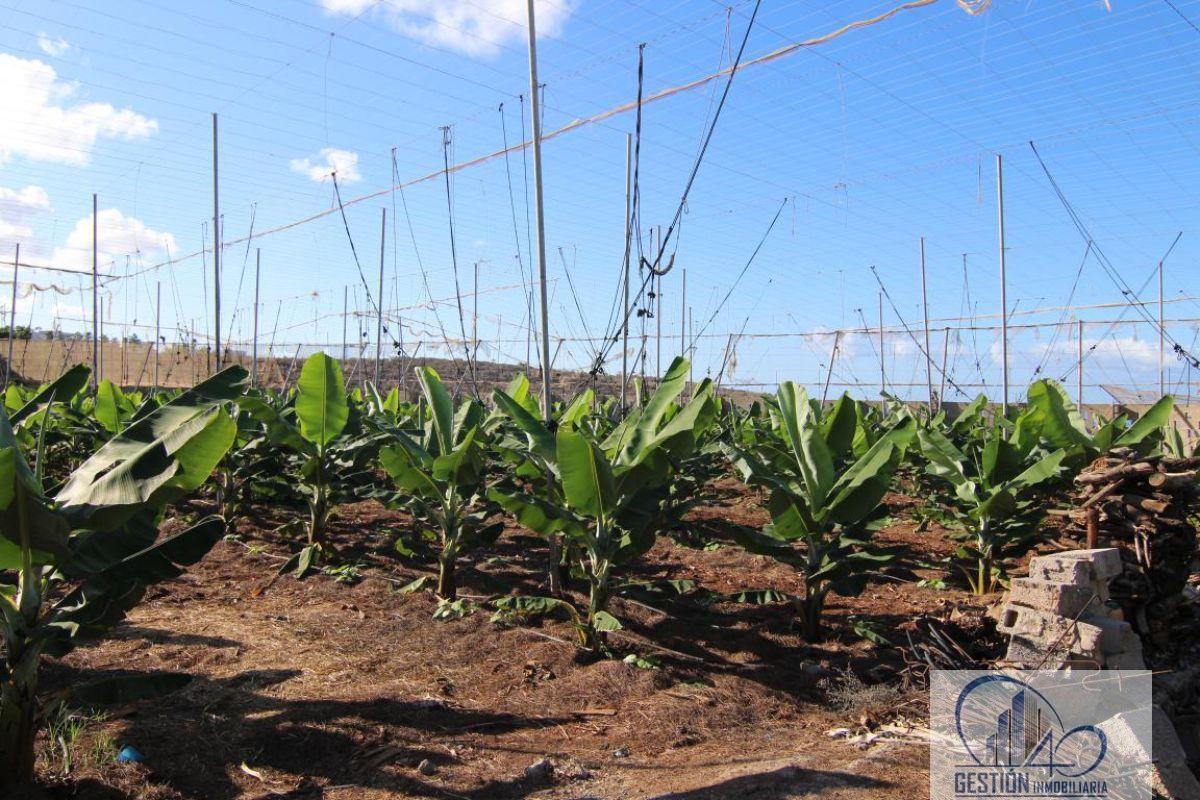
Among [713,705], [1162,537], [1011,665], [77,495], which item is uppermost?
[77,495]

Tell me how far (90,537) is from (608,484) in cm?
255

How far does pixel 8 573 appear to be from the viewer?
6625 millimetres

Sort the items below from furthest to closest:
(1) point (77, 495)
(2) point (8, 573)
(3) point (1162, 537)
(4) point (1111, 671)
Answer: (2) point (8, 573) → (3) point (1162, 537) → (4) point (1111, 671) → (1) point (77, 495)

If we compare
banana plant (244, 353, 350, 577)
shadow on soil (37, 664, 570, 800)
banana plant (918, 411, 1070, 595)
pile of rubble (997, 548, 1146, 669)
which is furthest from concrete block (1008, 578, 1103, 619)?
banana plant (244, 353, 350, 577)

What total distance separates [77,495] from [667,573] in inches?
206

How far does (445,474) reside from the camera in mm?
5555

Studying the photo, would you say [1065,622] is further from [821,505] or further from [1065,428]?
[1065,428]

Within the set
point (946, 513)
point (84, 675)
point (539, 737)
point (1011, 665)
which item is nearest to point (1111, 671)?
point (1011, 665)

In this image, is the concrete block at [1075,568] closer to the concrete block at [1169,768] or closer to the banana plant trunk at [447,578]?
the concrete block at [1169,768]

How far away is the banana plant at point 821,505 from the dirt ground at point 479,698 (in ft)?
1.61

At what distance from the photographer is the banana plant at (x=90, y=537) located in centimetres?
288

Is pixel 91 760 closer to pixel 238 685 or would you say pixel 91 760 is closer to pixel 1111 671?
pixel 238 685

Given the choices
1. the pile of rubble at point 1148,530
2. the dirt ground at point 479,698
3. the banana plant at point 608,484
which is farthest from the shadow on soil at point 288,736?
the pile of rubble at point 1148,530

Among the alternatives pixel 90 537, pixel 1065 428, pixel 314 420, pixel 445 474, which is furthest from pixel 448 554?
pixel 1065 428
